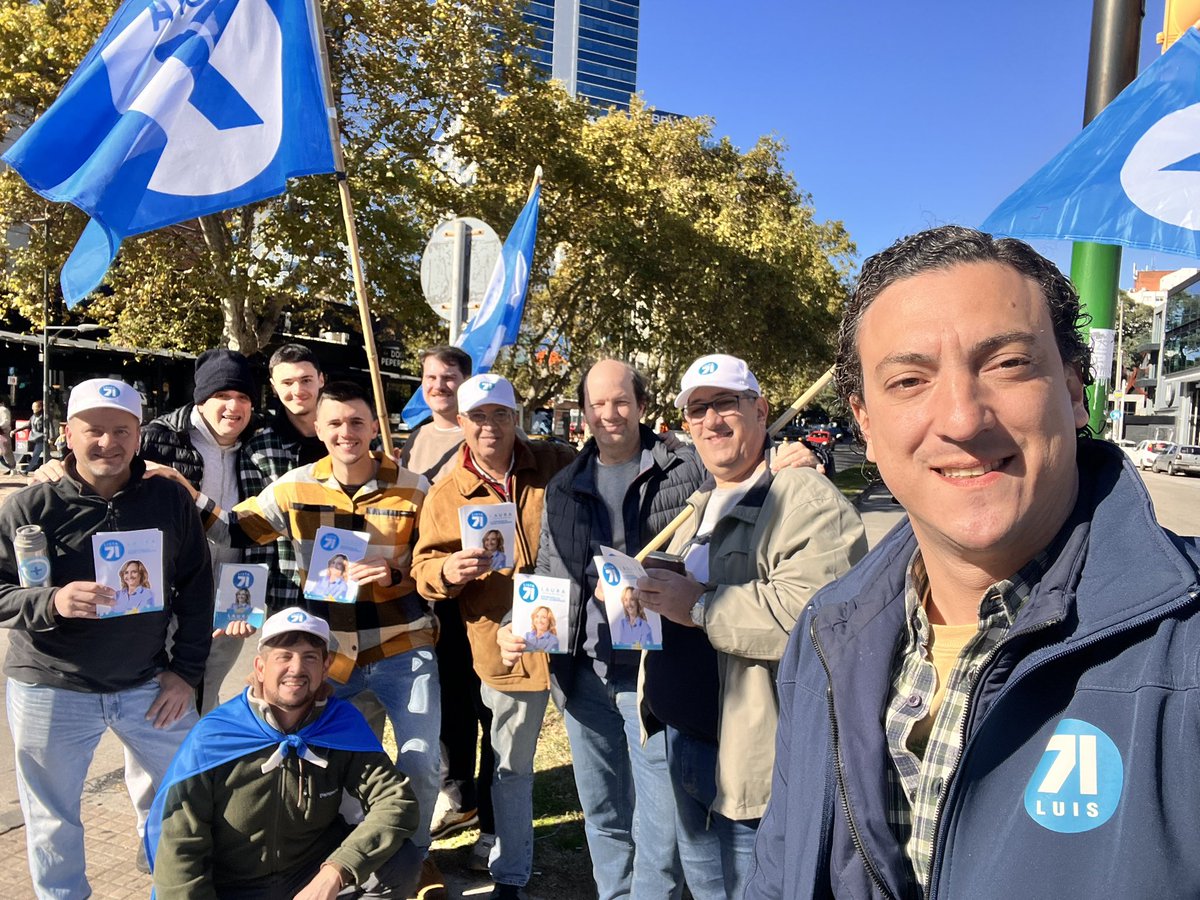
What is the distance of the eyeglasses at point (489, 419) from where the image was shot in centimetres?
396

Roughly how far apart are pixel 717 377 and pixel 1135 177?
1841 millimetres

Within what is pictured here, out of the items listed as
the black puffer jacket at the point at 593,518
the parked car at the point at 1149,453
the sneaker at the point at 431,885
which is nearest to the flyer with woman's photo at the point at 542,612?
the black puffer jacket at the point at 593,518

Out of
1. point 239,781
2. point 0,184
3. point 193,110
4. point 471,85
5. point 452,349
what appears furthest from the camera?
point 471,85

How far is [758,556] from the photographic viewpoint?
2.77m

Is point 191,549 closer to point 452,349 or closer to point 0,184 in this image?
point 452,349

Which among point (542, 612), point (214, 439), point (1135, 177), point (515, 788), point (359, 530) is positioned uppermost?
point (1135, 177)

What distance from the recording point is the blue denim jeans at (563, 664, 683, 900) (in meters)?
3.28

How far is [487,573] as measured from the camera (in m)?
3.63

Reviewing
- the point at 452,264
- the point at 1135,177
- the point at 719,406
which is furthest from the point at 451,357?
the point at 1135,177

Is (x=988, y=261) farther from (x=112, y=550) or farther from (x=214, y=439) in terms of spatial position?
(x=214, y=439)

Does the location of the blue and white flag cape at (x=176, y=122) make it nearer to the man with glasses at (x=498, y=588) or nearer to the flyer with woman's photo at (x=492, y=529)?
the man with glasses at (x=498, y=588)

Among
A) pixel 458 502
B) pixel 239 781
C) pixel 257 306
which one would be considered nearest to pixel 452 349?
pixel 458 502

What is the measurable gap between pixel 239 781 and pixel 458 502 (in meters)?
1.38

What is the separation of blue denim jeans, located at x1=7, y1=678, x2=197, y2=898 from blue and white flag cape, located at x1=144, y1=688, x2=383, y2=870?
566 millimetres
